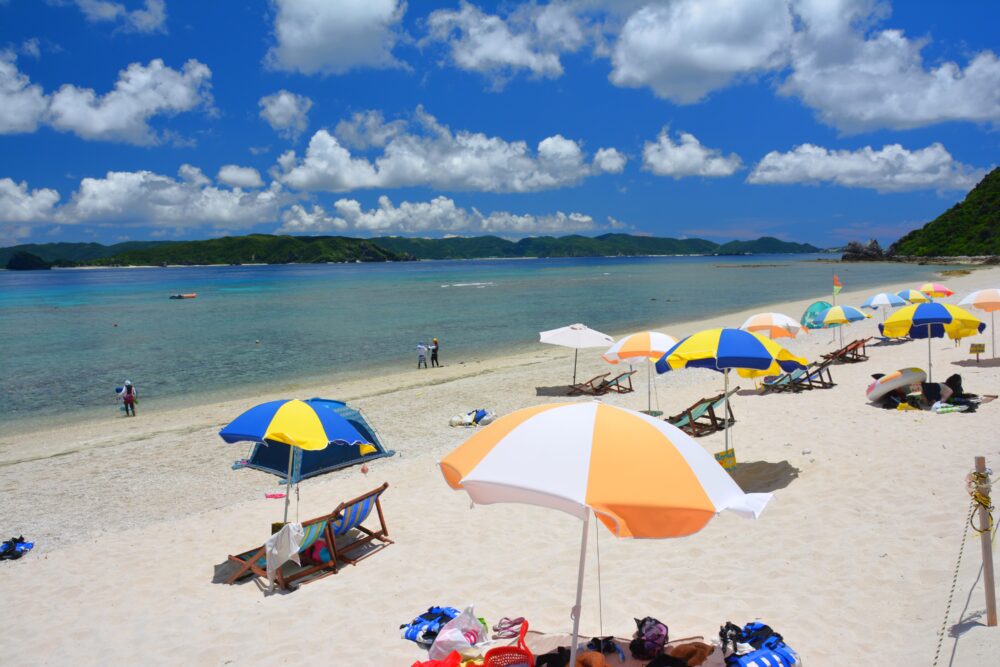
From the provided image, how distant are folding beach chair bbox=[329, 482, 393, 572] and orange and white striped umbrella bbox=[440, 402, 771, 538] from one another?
12.5ft

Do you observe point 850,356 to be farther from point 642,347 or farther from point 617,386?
point 642,347

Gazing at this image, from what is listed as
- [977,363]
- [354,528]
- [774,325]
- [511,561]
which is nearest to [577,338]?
[774,325]

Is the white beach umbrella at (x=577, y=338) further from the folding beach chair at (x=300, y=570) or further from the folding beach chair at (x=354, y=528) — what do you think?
the folding beach chair at (x=300, y=570)

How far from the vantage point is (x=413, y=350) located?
3284cm

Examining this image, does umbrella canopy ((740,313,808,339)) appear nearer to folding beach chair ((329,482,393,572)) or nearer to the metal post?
folding beach chair ((329,482,393,572))

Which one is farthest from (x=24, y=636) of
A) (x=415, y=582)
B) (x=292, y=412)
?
(x=415, y=582)

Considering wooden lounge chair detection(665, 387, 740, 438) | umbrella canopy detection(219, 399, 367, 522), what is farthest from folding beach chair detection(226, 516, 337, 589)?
wooden lounge chair detection(665, 387, 740, 438)

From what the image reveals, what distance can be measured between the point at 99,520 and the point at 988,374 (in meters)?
18.8

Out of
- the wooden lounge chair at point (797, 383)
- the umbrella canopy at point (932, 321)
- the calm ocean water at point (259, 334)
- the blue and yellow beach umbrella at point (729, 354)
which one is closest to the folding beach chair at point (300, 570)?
the blue and yellow beach umbrella at point (729, 354)

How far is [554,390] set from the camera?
1920 centimetres

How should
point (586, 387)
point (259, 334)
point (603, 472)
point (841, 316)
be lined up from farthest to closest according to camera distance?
point (259, 334), point (841, 316), point (586, 387), point (603, 472)

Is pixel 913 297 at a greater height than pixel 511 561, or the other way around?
pixel 913 297

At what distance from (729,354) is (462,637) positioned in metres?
5.32

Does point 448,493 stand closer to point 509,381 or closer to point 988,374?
point 509,381
